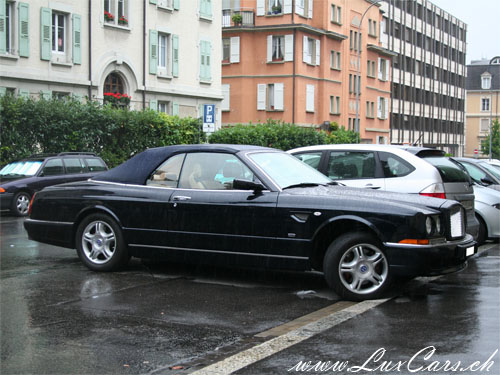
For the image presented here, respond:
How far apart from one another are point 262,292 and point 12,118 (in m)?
18.2

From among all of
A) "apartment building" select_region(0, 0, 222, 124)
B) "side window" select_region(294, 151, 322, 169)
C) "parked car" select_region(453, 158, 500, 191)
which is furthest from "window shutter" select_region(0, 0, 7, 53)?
"side window" select_region(294, 151, 322, 169)

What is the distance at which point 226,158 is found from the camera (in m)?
8.83

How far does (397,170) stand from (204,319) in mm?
5013

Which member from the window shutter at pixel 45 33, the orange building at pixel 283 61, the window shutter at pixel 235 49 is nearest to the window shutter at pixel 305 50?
the orange building at pixel 283 61

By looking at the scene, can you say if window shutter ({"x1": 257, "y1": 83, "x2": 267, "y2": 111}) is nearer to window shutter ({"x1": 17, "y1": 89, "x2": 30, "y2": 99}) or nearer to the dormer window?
window shutter ({"x1": 17, "y1": 89, "x2": 30, "y2": 99})

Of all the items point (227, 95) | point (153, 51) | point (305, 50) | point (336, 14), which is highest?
point (336, 14)

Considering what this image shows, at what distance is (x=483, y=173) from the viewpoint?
1482 cm

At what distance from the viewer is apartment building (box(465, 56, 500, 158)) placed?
112 m

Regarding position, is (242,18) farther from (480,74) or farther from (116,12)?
(480,74)

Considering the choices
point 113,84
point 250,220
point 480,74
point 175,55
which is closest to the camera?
point 250,220

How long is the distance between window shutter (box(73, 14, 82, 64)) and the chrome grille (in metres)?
25.2

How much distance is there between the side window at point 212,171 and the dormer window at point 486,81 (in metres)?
112

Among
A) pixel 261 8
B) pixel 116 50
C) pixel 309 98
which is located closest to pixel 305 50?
pixel 309 98

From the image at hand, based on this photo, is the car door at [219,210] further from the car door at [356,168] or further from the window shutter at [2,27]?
the window shutter at [2,27]
